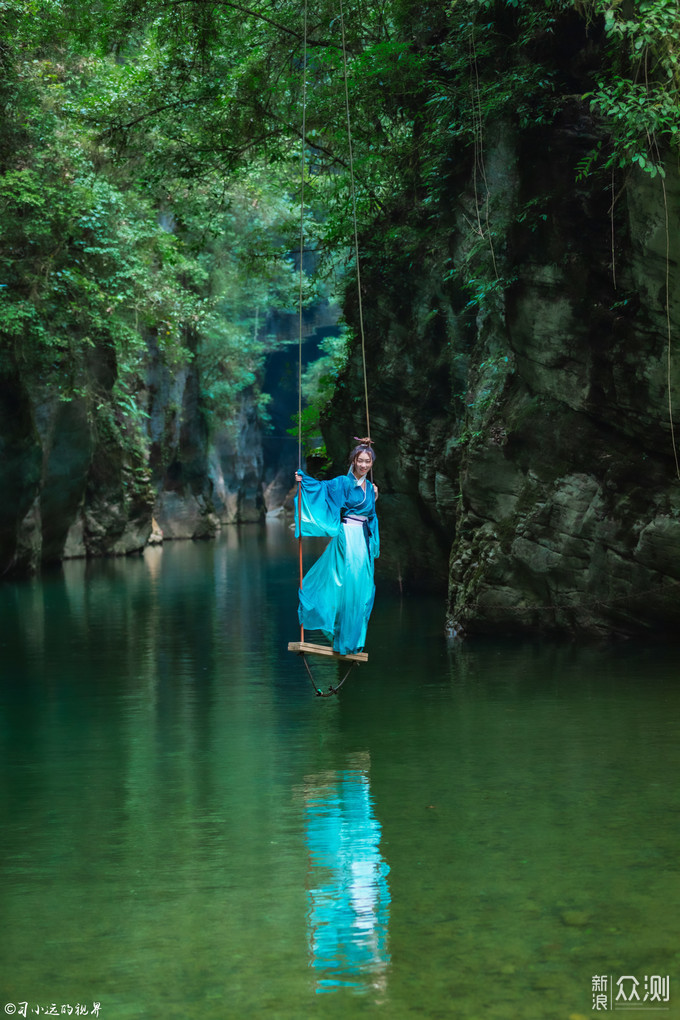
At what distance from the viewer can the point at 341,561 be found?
909 centimetres

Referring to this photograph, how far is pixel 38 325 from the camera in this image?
21828 millimetres

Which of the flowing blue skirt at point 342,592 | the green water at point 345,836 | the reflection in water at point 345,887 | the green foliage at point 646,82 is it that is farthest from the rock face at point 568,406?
the reflection in water at point 345,887

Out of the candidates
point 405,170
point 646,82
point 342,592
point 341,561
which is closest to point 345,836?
point 342,592

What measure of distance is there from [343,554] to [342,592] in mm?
326

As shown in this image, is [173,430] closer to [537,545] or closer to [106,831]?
[537,545]

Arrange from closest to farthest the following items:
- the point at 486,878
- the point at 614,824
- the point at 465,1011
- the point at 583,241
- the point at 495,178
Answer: the point at 465,1011 → the point at 486,878 → the point at 614,824 → the point at 583,241 → the point at 495,178

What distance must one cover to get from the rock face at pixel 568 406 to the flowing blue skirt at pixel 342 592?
376 cm

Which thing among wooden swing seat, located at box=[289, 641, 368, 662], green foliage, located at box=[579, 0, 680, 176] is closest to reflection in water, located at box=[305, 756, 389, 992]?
wooden swing seat, located at box=[289, 641, 368, 662]

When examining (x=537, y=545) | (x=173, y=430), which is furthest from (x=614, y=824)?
(x=173, y=430)

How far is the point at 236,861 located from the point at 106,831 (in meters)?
0.98

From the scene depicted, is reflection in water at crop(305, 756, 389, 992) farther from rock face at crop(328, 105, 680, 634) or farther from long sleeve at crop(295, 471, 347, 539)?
rock face at crop(328, 105, 680, 634)

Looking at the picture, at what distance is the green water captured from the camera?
4.10m

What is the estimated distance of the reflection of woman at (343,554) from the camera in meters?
8.97

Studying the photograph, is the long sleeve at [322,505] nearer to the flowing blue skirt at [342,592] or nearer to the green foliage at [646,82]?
the flowing blue skirt at [342,592]
